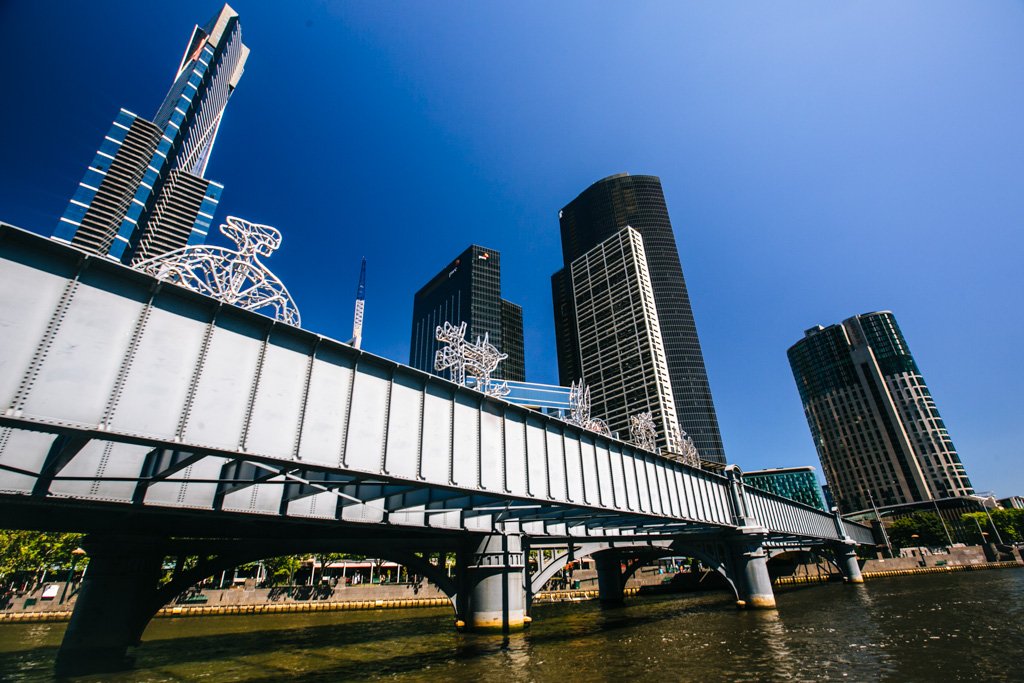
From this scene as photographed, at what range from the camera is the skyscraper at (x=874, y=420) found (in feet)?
493

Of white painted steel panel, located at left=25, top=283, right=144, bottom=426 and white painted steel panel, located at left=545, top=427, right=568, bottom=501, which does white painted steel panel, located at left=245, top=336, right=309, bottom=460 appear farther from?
white painted steel panel, located at left=545, top=427, right=568, bottom=501

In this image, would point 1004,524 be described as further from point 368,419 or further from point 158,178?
point 158,178

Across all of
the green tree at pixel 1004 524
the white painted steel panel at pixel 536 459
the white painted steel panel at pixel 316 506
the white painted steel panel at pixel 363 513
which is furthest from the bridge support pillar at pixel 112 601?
the green tree at pixel 1004 524

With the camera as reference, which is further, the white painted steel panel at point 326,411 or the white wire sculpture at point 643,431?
the white wire sculpture at point 643,431

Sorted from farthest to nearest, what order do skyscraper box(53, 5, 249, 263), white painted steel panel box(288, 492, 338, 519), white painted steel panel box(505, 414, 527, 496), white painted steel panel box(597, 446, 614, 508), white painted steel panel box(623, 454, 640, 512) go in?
skyscraper box(53, 5, 249, 263) < white painted steel panel box(623, 454, 640, 512) < white painted steel panel box(597, 446, 614, 508) < white painted steel panel box(505, 414, 527, 496) < white painted steel panel box(288, 492, 338, 519)

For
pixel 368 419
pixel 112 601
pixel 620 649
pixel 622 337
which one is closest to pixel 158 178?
pixel 622 337

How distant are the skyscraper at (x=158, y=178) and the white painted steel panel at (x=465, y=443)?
145m

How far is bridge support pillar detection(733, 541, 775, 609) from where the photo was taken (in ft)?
122

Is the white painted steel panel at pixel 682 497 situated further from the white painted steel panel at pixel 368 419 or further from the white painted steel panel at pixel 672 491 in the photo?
the white painted steel panel at pixel 368 419

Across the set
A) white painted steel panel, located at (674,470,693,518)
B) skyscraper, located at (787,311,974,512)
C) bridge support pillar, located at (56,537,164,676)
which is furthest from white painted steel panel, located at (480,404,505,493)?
skyscraper, located at (787,311,974,512)

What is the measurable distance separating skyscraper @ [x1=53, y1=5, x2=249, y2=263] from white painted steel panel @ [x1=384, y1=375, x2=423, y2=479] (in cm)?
14477

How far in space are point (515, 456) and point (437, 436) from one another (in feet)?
13.6

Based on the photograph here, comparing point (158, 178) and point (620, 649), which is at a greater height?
point (158, 178)

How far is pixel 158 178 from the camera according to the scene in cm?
Answer: 15112
